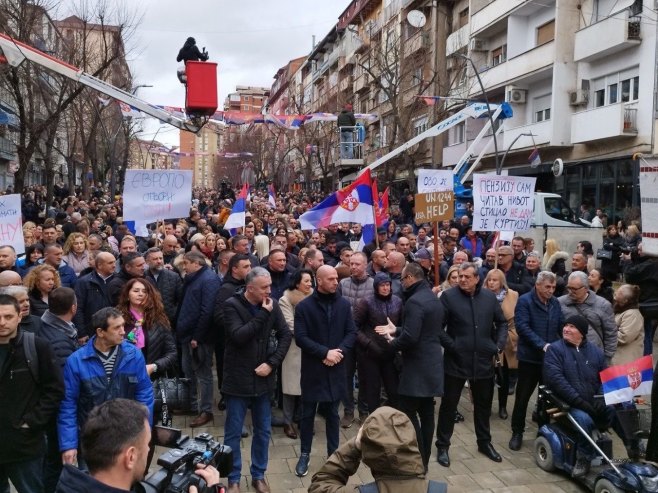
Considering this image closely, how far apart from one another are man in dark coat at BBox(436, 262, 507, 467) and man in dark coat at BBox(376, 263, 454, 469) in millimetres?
235

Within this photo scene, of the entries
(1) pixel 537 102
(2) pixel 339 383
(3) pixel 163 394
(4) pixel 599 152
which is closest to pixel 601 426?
(2) pixel 339 383

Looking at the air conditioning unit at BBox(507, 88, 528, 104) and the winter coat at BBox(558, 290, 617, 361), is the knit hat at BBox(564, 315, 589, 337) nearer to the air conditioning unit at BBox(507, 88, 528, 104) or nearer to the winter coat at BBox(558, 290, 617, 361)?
the winter coat at BBox(558, 290, 617, 361)

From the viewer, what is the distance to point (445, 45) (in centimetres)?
3384

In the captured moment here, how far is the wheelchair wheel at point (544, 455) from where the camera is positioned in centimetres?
552

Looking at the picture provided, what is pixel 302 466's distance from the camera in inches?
214

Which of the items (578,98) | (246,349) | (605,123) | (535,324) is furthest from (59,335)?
(578,98)

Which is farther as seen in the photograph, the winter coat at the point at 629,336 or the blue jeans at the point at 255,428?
the winter coat at the point at 629,336

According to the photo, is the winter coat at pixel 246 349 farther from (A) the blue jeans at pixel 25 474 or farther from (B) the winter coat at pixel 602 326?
(B) the winter coat at pixel 602 326

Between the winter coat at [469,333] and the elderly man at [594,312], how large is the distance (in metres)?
1.12

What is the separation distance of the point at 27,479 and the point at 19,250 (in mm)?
3934

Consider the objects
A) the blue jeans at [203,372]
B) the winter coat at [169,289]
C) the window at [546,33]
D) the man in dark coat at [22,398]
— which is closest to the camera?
the man in dark coat at [22,398]

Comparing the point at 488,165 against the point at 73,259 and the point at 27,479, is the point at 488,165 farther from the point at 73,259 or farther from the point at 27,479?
the point at 27,479

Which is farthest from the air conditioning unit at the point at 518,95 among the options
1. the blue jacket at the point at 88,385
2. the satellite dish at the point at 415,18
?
the blue jacket at the point at 88,385

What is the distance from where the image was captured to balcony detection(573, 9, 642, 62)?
20520mm
